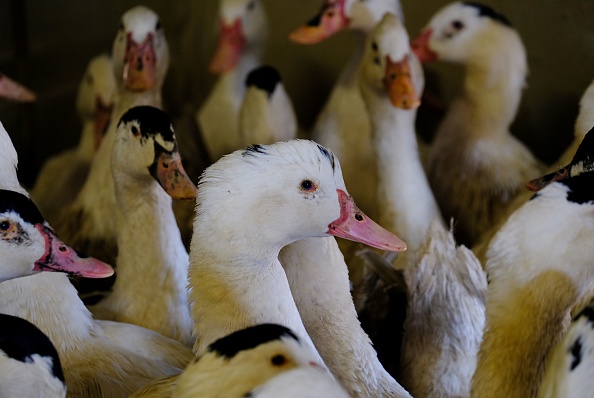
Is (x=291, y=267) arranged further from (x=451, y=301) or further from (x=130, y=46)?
(x=130, y=46)

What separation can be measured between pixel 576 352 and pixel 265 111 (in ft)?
6.15

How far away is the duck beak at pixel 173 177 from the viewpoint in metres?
2.55

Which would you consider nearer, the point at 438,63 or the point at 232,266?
the point at 232,266

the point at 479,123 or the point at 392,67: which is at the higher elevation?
the point at 392,67

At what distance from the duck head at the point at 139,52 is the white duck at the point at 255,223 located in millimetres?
1307

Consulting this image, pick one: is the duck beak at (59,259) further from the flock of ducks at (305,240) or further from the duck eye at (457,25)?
the duck eye at (457,25)

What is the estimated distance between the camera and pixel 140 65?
3270mm

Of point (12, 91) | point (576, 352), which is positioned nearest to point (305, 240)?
point (576, 352)

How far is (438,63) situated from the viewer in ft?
14.2

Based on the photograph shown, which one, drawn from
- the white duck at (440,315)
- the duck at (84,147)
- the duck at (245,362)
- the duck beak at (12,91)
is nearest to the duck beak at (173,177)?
the white duck at (440,315)

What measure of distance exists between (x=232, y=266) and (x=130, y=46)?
1.49 meters

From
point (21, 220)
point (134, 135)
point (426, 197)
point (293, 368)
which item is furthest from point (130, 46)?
point (293, 368)

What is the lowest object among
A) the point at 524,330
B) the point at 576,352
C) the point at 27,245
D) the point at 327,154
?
the point at 524,330

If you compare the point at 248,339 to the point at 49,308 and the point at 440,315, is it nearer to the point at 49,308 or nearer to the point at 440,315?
the point at 49,308
